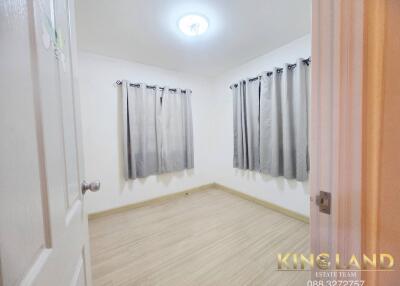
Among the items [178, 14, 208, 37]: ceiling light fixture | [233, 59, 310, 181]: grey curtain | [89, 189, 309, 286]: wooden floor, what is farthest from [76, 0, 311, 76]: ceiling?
[89, 189, 309, 286]: wooden floor

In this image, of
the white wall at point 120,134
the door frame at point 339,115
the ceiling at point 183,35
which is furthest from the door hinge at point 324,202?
the white wall at point 120,134

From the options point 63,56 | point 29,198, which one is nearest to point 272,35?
point 63,56

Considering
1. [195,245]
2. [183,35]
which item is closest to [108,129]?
[183,35]

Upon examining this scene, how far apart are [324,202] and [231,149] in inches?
104

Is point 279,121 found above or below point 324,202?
above

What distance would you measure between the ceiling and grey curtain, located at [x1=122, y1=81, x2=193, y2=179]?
0.53 meters

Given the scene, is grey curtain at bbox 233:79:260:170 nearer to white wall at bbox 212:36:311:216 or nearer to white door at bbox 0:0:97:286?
white wall at bbox 212:36:311:216

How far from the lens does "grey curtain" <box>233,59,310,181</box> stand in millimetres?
2115

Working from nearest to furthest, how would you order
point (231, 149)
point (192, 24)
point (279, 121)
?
point (192, 24) < point (279, 121) < point (231, 149)

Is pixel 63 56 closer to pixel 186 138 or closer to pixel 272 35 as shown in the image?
pixel 272 35

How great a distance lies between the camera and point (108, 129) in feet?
8.31

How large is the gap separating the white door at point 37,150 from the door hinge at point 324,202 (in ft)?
2.53

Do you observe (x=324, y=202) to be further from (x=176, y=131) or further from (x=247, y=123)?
(x=176, y=131)

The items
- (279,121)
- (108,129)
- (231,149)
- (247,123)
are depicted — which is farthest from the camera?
(231,149)
